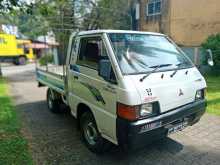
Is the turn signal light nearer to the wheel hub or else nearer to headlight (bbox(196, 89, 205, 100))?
the wheel hub

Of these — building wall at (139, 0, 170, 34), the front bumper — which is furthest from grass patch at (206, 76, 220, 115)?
building wall at (139, 0, 170, 34)

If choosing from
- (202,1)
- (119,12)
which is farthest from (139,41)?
(119,12)

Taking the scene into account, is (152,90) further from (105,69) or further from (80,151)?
(80,151)

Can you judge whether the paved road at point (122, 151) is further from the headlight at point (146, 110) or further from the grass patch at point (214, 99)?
the headlight at point (146, 110)

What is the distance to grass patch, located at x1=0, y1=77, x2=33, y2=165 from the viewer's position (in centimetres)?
372

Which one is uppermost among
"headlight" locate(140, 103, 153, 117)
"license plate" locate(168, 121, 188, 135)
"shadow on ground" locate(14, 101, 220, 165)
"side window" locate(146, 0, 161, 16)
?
"side window" locate(146, 0, 161, 16)

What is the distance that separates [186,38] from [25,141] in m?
13.1

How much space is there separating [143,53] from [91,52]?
903 mm

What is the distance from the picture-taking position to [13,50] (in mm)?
26688

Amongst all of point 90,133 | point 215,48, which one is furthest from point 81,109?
point 215,48

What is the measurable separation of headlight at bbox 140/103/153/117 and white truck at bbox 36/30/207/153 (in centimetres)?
1

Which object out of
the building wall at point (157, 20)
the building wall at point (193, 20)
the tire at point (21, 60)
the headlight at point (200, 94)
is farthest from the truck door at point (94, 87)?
the tire at point (21, 60)

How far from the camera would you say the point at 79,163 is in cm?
360

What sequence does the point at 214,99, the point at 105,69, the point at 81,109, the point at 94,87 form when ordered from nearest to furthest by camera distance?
1. the point at 105,69
2. the point at 94,87
3. the point at 81,109
4. the point at 214,99
